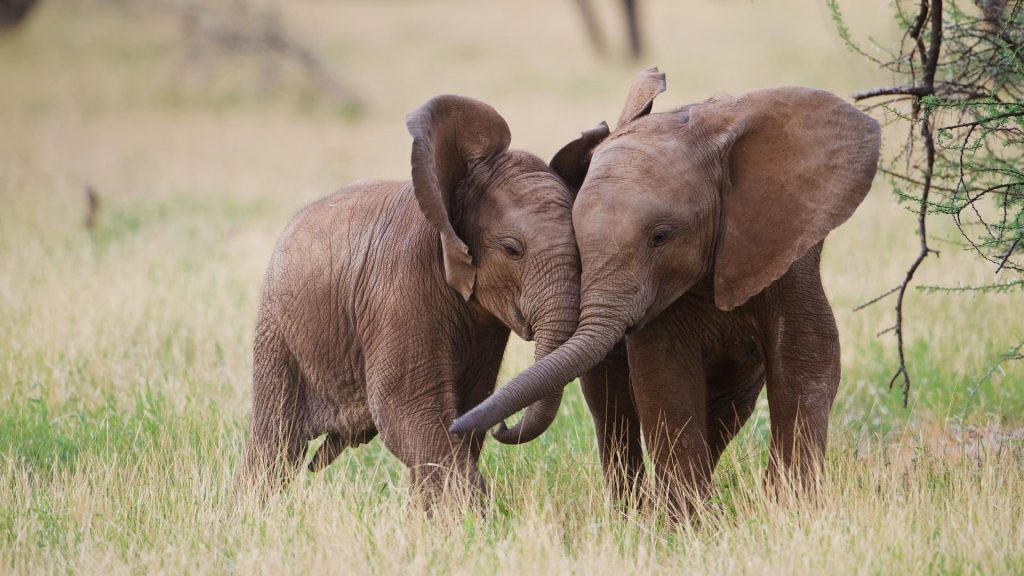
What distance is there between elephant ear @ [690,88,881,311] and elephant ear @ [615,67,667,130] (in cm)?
32

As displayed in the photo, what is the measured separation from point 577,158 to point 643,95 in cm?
41

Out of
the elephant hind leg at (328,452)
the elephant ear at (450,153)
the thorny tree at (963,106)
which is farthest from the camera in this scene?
the elephant hind leg at (328,452)

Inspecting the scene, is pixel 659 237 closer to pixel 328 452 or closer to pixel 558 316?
pixel 558 316

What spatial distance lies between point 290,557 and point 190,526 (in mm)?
690

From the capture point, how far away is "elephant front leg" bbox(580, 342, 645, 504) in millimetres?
6207

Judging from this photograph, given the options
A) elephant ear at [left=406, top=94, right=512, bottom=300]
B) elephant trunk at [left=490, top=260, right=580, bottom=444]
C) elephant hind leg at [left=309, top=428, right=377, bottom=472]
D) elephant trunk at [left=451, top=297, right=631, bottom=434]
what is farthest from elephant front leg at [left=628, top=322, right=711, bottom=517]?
elephant hind leg at [left=309, top=428, right=377, bottom=472]

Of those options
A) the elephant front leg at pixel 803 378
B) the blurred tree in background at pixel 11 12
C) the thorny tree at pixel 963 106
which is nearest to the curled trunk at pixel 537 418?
the elephant front leg at pixel 803 378

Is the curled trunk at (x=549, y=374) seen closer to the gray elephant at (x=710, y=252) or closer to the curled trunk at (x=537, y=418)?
the gray elephant at (x=710, y=252)

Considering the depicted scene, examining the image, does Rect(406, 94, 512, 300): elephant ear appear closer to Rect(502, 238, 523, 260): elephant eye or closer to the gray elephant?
Rect(502, 238, 523, 260): elephant eye

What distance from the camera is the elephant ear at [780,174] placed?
17.2ft

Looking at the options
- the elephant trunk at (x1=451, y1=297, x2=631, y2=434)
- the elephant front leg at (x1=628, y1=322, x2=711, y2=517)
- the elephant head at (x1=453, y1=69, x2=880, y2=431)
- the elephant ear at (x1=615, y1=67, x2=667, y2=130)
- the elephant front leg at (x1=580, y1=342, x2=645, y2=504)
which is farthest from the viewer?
the elephant front leg at (x1=580, y1=342, x2=645, y2=504)

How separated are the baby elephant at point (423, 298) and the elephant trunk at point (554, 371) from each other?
183mm

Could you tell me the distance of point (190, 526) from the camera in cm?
548

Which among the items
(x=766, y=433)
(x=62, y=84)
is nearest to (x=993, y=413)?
(x=766, y=433)
